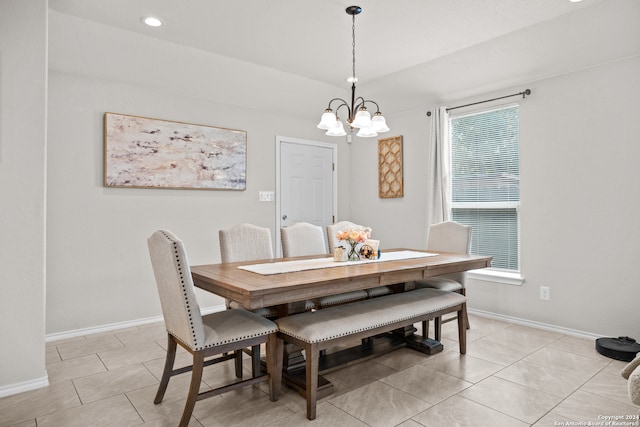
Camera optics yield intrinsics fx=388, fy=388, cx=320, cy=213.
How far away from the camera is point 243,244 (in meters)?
3.15

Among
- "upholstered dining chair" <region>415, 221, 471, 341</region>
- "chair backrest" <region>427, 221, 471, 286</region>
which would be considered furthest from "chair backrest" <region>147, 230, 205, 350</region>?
"chair backrest" <region>427, 221, 471, 286</region>

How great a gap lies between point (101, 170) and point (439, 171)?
11.5ft

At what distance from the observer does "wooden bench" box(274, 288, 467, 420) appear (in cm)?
215

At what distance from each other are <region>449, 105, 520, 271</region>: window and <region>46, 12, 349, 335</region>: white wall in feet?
6.37

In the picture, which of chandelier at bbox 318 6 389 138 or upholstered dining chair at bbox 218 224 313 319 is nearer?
chandelier at bbox 318 6 389 138

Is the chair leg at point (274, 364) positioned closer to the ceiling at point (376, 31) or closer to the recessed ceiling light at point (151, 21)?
the ceiling at point (376, 31)

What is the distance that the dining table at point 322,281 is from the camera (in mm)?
2039

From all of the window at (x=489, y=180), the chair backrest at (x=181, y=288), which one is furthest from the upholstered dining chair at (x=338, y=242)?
the chair backrest at (x=181, y=288)

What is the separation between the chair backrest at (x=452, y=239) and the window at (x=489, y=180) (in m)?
0.67

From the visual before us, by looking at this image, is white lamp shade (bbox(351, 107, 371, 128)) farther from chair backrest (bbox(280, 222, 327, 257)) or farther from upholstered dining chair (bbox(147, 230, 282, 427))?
upholstered dining chair (bbox(147, 230, 282, 427))

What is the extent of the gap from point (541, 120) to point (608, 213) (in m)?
1.03

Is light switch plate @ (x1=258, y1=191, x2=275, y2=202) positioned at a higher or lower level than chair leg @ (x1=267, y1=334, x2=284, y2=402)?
higher

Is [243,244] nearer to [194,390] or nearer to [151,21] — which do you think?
[194,390]

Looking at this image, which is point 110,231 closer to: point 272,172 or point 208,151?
point 208,151
